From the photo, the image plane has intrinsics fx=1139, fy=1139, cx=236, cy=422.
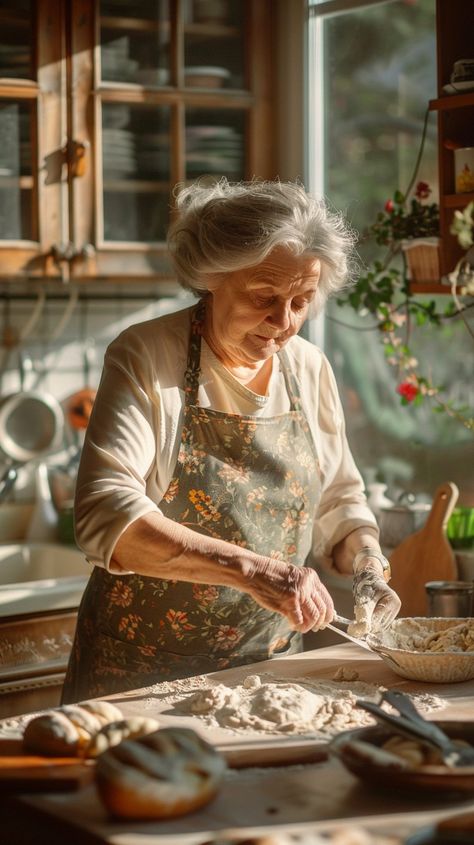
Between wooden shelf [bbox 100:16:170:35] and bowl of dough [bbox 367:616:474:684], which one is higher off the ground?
wooden shelf [bbox 100:16:170:35]

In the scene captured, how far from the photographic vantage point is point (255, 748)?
1.39 metres

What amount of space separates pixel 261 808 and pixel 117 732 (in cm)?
24

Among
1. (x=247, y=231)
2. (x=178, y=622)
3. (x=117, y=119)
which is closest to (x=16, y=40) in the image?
(x=117, y=119)

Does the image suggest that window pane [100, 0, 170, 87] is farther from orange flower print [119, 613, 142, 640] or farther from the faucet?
orange flower print [119, 613, 142, 640]

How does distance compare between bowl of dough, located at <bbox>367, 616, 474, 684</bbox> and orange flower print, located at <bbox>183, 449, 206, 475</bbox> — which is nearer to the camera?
bowl of dough, located at <bbox>367, 616, 474, 684</bbox>

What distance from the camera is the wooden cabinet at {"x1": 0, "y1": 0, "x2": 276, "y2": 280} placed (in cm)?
275

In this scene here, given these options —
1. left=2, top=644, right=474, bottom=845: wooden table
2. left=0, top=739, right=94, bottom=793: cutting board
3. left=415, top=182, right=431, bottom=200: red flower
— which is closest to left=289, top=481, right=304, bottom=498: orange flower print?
left=2, top=644, right=474, bottom=845: wooden table

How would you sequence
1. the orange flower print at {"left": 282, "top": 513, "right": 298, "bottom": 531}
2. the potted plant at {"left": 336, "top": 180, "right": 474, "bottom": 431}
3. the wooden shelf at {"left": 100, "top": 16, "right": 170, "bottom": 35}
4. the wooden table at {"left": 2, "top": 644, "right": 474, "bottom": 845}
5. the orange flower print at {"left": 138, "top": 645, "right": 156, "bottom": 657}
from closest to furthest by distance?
the wooden table at {"left": 2, "top": 644, "right": 474, "bottom": 845} → the orange flower print at {"left": 138, "top": 645, "right": 156, "bottom": 657} → the orange flower print at {"left": 282, "top": 513, "right": 298, "bottom": 531} → the potted plant at {"left": 336, "top": 180, "right": 474, "bottom": 431} → the wooden shelf at {"left": 100, "top": 16, "right": 170, "bottom": 35}

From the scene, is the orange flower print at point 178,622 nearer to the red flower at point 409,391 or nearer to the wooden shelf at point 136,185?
the red flower at point 409,391

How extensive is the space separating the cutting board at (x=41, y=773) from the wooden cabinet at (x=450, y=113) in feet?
4.85

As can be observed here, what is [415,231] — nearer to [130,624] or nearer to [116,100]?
[116,100]

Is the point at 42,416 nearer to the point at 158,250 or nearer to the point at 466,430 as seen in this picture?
the point at 158,250

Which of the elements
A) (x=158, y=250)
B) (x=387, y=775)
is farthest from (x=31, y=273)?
(x=387, y=775)

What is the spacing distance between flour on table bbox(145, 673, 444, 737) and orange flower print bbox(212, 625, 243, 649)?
27 cm
